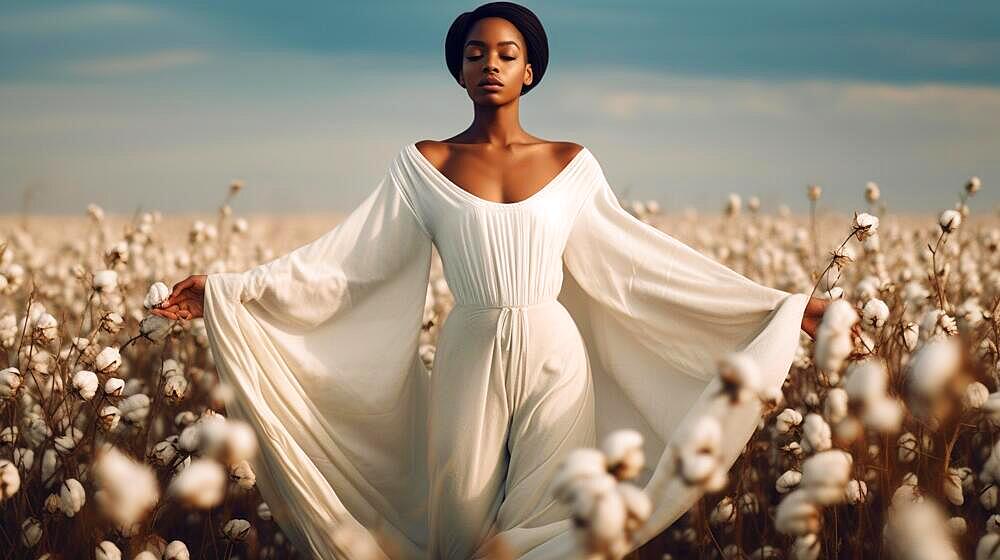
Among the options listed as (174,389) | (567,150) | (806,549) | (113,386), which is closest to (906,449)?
(806,549)

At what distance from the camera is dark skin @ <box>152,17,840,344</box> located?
9.04 feet

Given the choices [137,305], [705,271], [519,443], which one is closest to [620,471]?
[519,443]

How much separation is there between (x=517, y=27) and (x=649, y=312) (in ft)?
2.89

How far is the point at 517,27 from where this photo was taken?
9.22 feet

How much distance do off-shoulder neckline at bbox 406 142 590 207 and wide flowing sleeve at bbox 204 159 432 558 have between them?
94mm

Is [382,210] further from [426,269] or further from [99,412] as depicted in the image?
[99,412]

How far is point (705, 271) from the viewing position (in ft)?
9.45

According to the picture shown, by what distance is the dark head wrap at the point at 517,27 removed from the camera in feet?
9.20

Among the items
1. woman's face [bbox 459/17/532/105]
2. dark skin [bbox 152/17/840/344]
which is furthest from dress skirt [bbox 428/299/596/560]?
woman's face [bbox 459/17/532/105]

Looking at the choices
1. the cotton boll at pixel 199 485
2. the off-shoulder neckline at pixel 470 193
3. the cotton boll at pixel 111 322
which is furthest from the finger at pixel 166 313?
the cotton boll at pixel 199 485

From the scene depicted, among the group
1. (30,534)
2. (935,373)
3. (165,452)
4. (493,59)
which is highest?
(493,59)

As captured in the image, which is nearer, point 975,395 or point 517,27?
point 975,395

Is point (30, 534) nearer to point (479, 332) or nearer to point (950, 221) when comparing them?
point (479, 332)

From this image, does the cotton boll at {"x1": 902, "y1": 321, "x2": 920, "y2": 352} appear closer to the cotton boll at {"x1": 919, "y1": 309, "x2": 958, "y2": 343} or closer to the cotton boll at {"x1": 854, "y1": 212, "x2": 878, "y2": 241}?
the cotton boll at {"x1": 919, "y1": 309, "x2": 958, "y2": 343}
